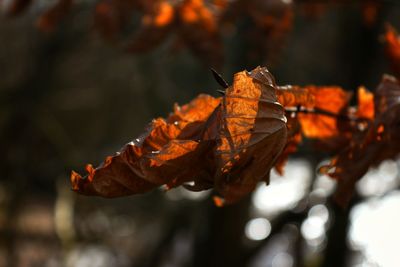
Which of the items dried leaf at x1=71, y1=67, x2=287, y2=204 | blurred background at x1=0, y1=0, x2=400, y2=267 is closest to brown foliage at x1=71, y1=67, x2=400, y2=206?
dried leaf at x1=71, y1=67, x2=287, y2=204

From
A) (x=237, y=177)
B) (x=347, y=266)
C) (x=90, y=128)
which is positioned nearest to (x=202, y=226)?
(x=347, y=266)

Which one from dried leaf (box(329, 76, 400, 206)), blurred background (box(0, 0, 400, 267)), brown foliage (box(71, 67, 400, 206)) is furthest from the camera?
blurred background (box(0, 0, 400, 267))

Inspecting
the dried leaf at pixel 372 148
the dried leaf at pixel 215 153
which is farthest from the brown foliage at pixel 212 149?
the dried leaf at pixel 372 148

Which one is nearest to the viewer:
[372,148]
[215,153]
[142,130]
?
[215,153]

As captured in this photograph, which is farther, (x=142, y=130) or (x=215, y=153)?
(x=142, y=130)

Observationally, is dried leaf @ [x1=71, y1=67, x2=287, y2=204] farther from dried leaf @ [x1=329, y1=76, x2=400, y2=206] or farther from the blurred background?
the blurred background

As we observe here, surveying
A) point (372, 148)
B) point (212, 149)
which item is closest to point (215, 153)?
point (212, 149)

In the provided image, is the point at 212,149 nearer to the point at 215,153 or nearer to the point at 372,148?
the point at 215,153

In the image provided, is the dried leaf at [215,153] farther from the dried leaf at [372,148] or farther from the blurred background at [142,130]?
the blurred background at [142,130]
